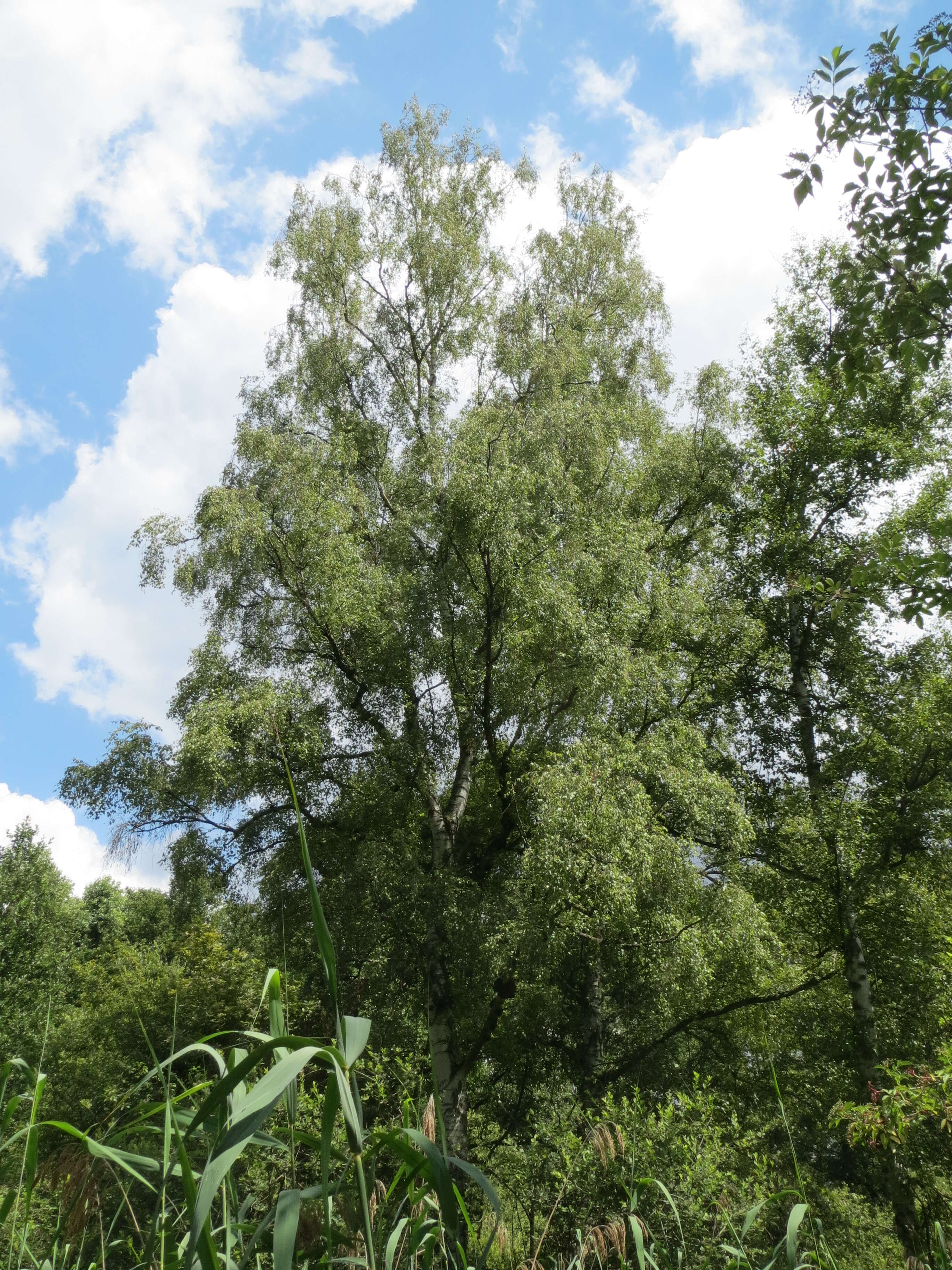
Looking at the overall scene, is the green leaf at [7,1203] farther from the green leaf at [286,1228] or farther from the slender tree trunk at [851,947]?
the slender tree trunk at [851,947]

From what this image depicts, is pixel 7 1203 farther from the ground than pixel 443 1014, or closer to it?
farther from the ground

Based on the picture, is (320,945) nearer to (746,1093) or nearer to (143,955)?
(746,1093)

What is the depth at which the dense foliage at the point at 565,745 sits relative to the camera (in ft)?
37.4

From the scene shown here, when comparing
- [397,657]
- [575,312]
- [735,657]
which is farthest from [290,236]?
[735,657]

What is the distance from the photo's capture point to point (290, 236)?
55.7 feet

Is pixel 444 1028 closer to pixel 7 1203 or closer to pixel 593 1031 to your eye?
pixel 593 1031

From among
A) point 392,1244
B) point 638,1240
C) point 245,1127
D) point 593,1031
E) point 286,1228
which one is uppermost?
point 245,1127

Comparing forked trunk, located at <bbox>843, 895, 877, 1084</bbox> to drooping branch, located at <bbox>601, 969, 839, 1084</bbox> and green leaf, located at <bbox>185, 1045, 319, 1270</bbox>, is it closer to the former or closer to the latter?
drooping branch, located at <bbox>601, 969, 839, 1084</bbox>

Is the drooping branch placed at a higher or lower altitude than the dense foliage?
lower

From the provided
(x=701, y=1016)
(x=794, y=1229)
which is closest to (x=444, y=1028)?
(x=701, y=1016)

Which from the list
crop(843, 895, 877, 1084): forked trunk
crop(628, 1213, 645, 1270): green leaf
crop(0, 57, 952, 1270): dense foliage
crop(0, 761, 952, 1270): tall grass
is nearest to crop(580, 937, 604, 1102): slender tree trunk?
crop(0, 57, 952, 1270): dense foliage

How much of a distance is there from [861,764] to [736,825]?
2765 millimetres

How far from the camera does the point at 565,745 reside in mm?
12719

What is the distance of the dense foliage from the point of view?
1141cm
